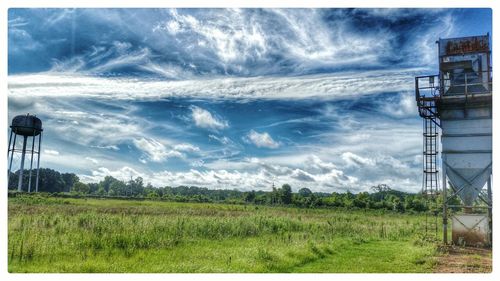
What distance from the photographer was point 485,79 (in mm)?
11391

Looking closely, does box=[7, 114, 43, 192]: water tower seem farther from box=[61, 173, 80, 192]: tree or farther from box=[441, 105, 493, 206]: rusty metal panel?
box=[441, 105, 493, 206]: rusty metal panel

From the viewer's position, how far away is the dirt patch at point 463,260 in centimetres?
899

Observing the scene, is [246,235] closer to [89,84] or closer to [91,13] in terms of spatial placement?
[89,84]

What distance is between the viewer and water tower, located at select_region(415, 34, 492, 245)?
1126cm

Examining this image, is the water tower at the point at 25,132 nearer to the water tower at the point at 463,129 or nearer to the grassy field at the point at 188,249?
the grassy field at the point at 188,249

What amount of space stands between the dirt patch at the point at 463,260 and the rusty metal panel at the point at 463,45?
5.55 metres

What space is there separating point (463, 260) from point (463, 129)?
4.08 m

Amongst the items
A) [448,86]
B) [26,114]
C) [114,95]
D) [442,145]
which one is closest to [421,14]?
[448,86]

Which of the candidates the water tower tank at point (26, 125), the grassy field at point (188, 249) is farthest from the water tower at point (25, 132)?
the grassy field at point (188, 249)

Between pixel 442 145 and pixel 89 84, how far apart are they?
34.3 ft

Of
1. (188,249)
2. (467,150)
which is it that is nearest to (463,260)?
(467,150)

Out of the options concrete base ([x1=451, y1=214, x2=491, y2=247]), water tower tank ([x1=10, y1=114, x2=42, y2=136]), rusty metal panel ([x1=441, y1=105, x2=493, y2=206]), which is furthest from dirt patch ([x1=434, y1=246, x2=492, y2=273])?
water tower tank ([x1=10, y1=114, x2=42, y2=136])
